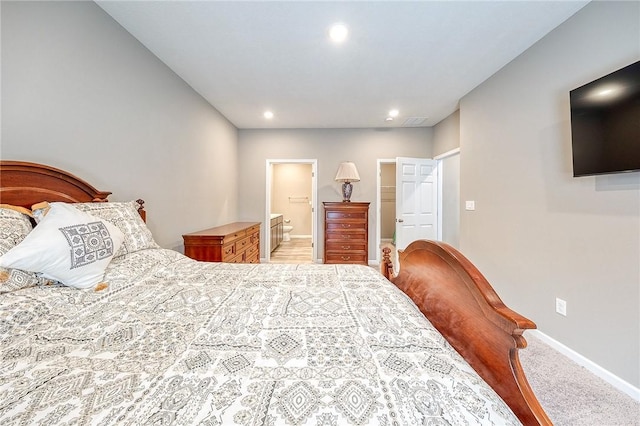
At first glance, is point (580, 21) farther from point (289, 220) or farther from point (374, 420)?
point (289, 220)

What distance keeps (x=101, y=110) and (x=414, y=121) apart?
4.22m

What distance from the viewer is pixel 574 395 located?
1.58m

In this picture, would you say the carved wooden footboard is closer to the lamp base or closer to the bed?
the bed

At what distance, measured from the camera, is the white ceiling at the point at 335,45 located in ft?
6.00

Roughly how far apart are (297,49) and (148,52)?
4.72ft

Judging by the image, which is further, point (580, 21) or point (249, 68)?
point (249, 68)

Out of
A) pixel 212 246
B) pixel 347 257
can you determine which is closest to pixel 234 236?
pixel 212 246

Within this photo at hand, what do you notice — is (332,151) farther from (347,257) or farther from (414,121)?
(347,257)

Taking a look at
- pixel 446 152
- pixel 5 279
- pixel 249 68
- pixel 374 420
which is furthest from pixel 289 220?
pixel 374 420

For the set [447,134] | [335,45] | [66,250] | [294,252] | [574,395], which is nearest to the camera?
[66,250]

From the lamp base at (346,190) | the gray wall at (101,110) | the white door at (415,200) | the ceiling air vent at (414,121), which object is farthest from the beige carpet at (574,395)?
the ceiling air vent at (414,121)

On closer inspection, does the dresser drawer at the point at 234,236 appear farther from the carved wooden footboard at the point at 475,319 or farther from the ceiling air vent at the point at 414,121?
the ceiling air vent at the point at 414,121

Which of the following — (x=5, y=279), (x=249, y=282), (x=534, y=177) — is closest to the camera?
(x=5, y=279)

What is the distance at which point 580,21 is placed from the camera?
186cm
